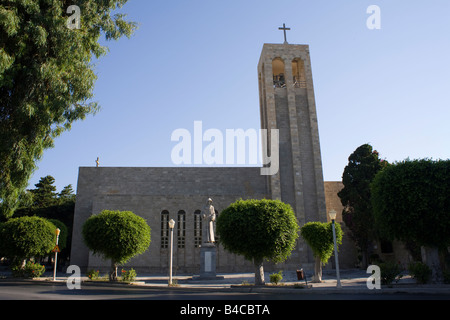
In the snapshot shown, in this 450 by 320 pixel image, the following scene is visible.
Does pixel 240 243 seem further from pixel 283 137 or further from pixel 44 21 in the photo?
pixel 283 137

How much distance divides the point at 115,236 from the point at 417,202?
1699 centimetres

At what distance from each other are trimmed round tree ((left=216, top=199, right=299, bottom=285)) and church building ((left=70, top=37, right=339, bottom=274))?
15.4 m

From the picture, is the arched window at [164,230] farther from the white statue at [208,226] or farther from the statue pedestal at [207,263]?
the white statue at [208,226]

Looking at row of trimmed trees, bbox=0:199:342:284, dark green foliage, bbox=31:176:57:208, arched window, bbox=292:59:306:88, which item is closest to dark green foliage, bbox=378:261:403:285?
row of trimmed trees, bbox=0:199:342:284

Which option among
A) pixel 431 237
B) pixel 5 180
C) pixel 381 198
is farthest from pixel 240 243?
pixel 5 180

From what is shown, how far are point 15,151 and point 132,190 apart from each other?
26.0 meters

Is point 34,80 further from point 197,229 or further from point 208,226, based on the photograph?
point 197,229

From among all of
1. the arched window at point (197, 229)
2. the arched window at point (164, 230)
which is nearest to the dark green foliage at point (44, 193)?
the arched window at point (164, 230)

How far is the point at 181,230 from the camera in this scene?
111 feet

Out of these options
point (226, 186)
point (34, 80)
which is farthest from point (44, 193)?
point (34, 80)

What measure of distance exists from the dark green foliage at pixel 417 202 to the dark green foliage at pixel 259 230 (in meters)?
5.25

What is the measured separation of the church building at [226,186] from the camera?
108 feet

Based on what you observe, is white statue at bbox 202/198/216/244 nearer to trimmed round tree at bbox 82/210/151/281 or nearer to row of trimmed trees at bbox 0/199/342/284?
row of trimmed trees at bbox 0/199/342/284
